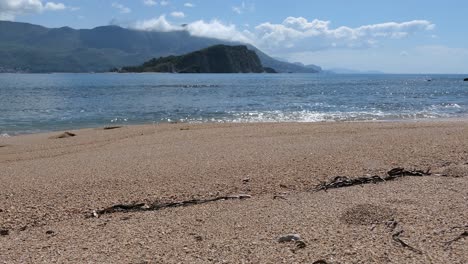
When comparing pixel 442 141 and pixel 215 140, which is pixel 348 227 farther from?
pixel 215 140

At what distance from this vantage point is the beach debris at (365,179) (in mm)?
7927

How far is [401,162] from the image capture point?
9688 mm

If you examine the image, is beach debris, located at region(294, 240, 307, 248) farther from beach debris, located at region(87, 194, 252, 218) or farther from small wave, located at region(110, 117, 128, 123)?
small wave, located at region(110, 117, 128, 123)

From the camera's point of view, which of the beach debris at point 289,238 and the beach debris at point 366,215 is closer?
the beach debris at point 289,238

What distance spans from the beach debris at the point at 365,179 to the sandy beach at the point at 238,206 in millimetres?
174

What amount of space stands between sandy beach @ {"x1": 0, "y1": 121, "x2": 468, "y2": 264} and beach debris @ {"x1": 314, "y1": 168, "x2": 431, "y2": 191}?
174 mm

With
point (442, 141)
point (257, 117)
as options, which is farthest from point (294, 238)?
point (257, 117)

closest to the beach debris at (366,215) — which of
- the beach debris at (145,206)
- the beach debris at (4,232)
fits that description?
the beach debris at (145,206)

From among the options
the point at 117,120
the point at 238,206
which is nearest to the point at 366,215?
the point at 238,206

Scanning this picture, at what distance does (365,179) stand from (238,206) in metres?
2.65

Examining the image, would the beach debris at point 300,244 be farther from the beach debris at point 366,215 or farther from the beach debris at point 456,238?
the beach debris at point 456,238

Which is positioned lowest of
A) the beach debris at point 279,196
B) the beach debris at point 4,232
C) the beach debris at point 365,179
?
the beach debris at point 4,232

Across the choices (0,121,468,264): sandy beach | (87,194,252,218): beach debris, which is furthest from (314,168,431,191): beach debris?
(87,194,252,218): beach debris

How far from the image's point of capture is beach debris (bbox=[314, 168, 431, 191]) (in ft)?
26.0
